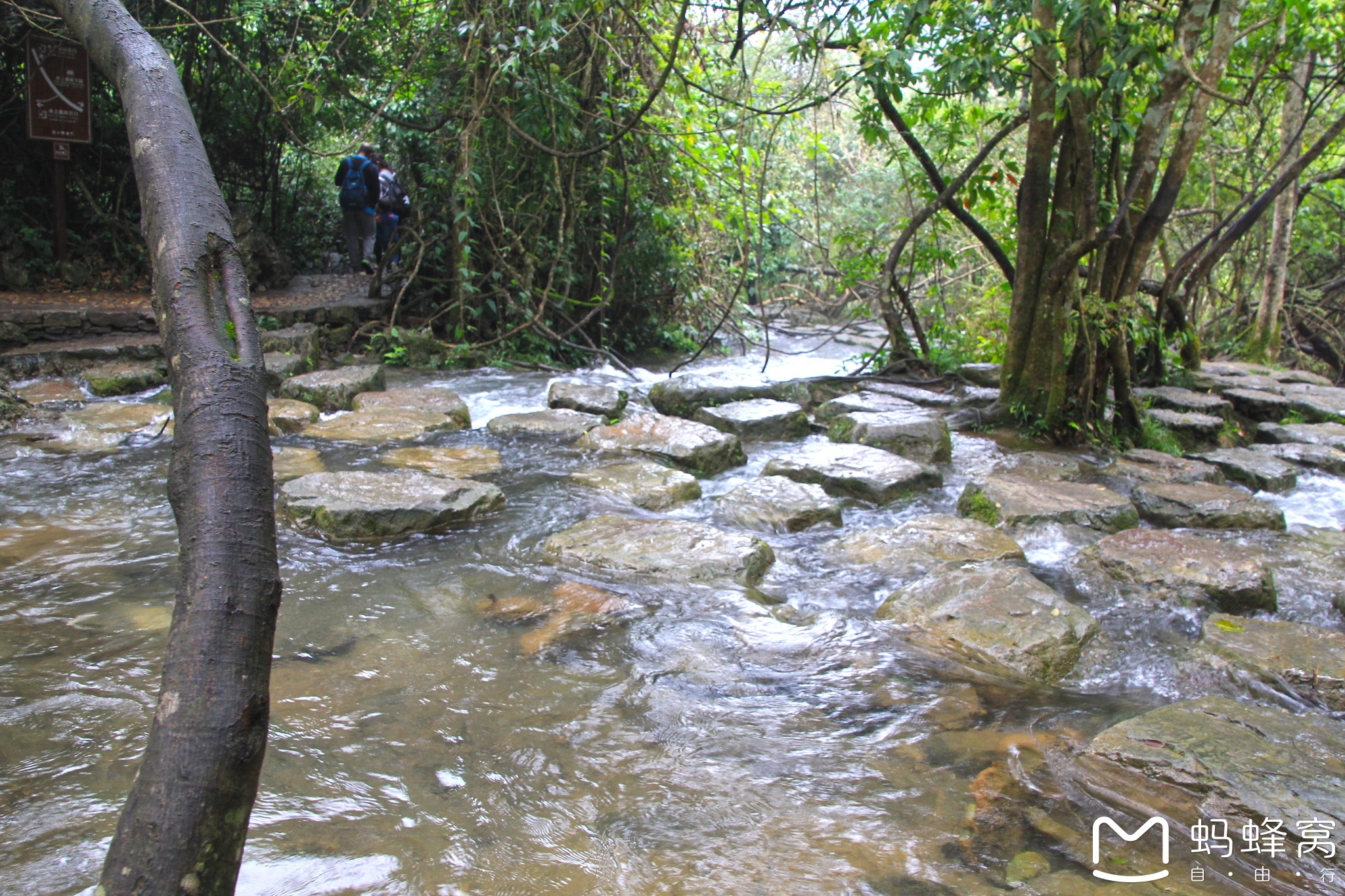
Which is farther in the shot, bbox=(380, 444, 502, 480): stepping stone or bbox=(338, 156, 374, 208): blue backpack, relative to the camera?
bbox=(338, 156, 374, 208): blue backpack

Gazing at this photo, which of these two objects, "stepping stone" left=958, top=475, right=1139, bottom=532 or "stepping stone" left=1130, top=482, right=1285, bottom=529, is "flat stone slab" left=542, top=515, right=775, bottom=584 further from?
"stepping stone" left=1130, top=482, right=1285, bottom=529

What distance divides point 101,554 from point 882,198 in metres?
13.4

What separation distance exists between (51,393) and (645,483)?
15.4ft

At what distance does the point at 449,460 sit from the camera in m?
5.20

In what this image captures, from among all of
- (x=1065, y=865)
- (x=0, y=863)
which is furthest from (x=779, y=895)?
(x=0, y=863)

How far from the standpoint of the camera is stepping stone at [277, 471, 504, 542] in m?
3.96

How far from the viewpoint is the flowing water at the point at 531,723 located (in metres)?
1.95

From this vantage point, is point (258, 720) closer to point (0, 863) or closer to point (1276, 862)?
point (0, 863)

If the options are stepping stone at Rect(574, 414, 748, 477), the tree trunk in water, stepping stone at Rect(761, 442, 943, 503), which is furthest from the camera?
the tree trunk in water

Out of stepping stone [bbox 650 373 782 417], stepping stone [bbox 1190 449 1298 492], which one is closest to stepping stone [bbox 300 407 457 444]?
stepping stone [bbox 650 373 782 417]

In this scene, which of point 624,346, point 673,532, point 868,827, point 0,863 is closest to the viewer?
point 0,863

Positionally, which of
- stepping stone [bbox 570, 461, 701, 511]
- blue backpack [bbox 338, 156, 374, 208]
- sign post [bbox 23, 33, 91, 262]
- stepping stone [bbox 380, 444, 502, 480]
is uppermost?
sign post [bbox 23, 33, 91, 262]

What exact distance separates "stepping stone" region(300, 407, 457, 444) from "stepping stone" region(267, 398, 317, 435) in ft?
0.22

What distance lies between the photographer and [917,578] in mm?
3566
